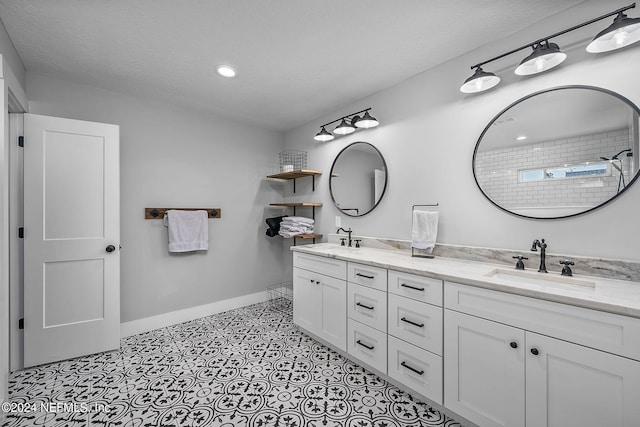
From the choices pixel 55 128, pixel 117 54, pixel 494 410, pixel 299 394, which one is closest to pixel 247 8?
pixel 117 54

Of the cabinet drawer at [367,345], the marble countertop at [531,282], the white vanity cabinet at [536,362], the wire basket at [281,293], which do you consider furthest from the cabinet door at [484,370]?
the wire basket at [281,293]

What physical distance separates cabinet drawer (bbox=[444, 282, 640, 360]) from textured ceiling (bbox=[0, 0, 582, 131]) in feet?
5.72

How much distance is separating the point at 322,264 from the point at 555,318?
5.46 feet

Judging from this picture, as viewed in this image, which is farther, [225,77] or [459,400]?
[225,77]

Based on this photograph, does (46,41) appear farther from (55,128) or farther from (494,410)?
(494,410)

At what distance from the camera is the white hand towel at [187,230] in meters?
3.04

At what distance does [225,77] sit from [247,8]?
0.93 m

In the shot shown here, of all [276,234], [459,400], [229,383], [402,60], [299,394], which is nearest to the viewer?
[459,400]

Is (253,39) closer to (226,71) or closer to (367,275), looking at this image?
(226,71)

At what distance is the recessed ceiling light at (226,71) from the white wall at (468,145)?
1.29 meters

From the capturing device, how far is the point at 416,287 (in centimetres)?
180

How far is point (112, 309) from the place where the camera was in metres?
2.50

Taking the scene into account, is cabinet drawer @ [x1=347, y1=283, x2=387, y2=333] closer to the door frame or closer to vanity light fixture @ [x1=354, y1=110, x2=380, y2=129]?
vanity light fixture @ [x1=354, y1=110, x2=380, y2=129]

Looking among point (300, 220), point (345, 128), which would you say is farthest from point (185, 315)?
point (345, 128)
